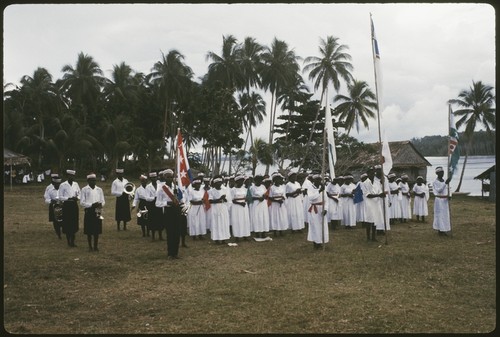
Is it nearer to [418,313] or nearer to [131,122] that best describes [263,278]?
[418,313]

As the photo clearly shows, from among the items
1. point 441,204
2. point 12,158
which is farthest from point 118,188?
point 12,158

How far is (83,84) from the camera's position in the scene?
5284 centimetres

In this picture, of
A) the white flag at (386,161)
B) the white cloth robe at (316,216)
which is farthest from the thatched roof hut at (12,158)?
the white flag at (386,161)

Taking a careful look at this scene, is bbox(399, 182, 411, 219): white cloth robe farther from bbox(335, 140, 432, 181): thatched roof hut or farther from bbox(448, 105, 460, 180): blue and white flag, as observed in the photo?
bbox(335, 140, 432, 181): thatched roof hut

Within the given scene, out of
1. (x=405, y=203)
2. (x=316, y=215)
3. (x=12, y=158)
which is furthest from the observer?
(x=12, y=158)

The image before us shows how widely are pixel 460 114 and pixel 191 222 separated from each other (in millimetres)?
35606

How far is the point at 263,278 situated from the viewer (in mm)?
8898

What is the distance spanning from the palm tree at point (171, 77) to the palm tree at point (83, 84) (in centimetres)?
848

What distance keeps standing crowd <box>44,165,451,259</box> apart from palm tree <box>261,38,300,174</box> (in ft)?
94.9

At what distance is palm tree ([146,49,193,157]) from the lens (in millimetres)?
47781

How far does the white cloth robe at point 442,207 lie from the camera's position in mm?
13734

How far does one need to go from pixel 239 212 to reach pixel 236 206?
0.67 feet

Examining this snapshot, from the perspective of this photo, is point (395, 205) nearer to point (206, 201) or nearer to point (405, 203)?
point (405, 203)

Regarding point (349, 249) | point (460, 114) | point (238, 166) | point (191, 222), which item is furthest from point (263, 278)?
Result: point (460, 114)
